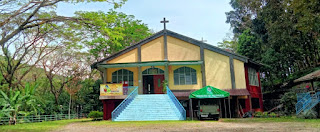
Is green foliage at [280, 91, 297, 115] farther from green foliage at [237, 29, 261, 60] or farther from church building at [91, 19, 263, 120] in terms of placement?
green foliage at [237, 29, 261, 60]

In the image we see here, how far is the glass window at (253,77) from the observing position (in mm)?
21328

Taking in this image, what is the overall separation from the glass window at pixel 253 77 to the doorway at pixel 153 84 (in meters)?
7.49

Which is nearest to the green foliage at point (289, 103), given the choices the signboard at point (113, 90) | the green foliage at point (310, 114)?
the green foliage at point (310, 114)

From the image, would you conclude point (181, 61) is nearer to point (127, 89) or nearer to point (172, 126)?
point (127, 89)

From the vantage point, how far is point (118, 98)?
18.6 m

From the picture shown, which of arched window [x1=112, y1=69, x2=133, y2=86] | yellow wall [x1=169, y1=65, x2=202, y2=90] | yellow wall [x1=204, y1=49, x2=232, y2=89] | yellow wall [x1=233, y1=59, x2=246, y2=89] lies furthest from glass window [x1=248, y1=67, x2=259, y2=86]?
arched window [x1=112, y1=69, x2=133, y2=86]

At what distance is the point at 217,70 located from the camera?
66.8 feet

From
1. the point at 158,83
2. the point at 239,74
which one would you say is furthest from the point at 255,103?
the point at 158,83

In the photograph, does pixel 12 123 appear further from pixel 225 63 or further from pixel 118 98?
pixel 225 63

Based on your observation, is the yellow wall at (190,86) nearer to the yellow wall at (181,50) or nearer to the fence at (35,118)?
the yellow wall at (181,50)

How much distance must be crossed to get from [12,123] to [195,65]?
1428 cm

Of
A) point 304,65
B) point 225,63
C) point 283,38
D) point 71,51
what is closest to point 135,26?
point 71,51

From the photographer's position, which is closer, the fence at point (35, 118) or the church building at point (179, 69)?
the fence at point (35, 118)

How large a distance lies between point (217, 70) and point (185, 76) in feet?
8.68
